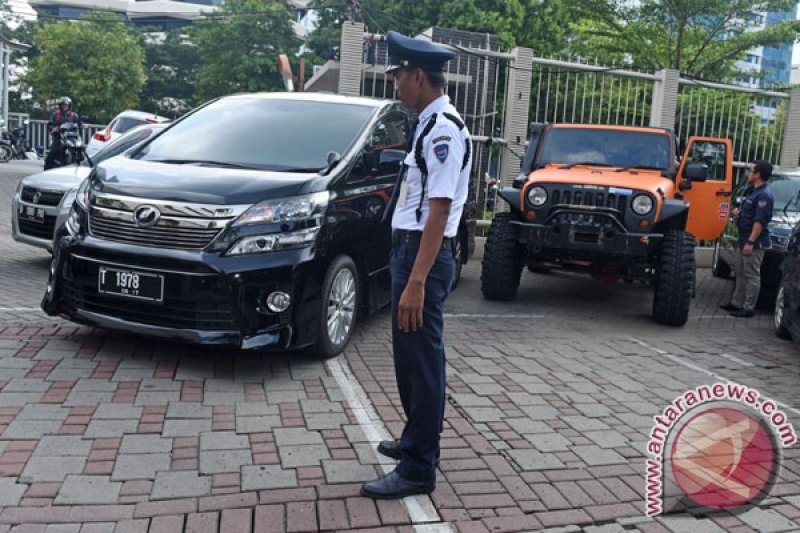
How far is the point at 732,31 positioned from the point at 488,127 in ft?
41.5

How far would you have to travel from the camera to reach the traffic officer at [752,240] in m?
7.88

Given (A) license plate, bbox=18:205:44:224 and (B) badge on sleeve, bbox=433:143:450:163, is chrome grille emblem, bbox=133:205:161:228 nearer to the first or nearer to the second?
(B) badge on sleeve, bbox=433:143:450:163

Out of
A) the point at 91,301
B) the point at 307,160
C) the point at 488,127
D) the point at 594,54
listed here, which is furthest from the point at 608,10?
the point at 91,301

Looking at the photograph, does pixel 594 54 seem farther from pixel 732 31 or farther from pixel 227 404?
pixel 227 404

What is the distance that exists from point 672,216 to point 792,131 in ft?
24.6

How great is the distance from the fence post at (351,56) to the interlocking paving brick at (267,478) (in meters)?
7.73

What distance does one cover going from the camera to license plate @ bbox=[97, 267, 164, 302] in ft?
14.8

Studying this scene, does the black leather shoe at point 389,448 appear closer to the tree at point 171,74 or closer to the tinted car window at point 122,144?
the tinted car window at point 122,144

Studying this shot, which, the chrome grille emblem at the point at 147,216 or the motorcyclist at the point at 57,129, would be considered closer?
the chrome grille emblem at the point at 147,216

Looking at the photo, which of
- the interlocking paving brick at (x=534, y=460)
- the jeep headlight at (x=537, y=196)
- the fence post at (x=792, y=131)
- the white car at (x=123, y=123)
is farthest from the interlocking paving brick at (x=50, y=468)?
the white car at (x=123, y=123)

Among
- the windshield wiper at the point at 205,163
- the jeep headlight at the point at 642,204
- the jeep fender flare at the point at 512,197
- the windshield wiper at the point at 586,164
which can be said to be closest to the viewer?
the windshield wiper at the point at 205,163

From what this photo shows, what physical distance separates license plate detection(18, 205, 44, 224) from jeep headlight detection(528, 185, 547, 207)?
15.6ft

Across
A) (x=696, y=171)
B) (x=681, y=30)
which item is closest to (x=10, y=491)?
(x=696, y=171)

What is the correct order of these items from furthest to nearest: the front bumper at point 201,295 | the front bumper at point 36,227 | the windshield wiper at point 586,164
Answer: the windshield wiper at point 586,164, the front bumper at point 36,227, the front bumper at point 201,295
